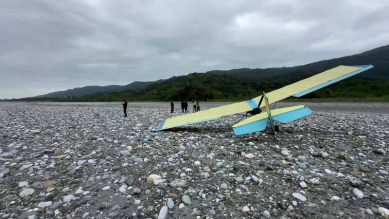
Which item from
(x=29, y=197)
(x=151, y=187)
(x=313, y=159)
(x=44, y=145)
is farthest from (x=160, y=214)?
(x=44, y=145)

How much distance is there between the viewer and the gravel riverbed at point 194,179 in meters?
3.89

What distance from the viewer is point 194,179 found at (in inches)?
196

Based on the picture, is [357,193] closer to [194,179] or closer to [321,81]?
[194,179]

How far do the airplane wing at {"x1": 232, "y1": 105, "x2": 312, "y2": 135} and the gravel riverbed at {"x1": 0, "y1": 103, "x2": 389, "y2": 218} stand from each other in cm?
49

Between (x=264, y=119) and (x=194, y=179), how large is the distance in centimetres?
427

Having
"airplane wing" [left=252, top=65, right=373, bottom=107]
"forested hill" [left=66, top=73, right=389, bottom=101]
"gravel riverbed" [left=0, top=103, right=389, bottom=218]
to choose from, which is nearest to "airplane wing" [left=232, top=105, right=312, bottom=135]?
"gravel riverbed" [left=0, top=103, right=389, bottom=218]

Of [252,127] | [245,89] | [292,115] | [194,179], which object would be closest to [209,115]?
[252,127]

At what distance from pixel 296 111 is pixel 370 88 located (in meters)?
80.9

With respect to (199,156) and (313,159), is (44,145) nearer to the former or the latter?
(199,156)

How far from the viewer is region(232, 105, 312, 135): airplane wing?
7824 millimetres

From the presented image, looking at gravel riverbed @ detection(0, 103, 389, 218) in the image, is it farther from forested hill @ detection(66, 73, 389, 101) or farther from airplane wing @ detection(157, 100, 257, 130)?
forested hill @ detection(66, 73, 389, 101)

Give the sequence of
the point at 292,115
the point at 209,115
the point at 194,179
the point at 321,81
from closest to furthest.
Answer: the point at 194,179
the point at 292,115
the point at 321,81
the point at 209,115

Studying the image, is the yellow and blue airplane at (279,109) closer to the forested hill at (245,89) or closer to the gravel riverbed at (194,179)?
the gravel riverbed at (194,179)

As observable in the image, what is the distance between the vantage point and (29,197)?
4234mm
